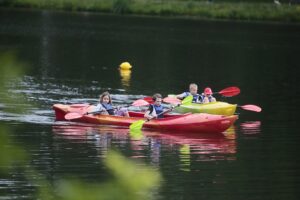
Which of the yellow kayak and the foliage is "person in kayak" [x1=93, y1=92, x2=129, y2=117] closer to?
the yellow kayak

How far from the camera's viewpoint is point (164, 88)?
2770 cm

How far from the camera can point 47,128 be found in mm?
17859

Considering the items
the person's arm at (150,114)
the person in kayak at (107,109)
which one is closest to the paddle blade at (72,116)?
the person in kayak at (107,109)

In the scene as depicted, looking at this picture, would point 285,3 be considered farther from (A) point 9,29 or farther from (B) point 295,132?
(B) point 295,132

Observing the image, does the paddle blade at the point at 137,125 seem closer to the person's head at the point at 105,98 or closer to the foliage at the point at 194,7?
the person's head at the point at 105,98

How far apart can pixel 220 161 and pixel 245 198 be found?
3.21 meters

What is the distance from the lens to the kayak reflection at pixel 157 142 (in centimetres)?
1481

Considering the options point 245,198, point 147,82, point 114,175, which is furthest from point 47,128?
point 114,175

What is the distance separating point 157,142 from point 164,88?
11146 millimetres

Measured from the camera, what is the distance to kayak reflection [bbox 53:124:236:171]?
48.6 feet

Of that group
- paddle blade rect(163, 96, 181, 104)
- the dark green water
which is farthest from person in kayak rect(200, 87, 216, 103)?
the dark green water

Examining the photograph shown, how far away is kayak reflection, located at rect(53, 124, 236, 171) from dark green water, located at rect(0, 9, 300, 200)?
0.09ft

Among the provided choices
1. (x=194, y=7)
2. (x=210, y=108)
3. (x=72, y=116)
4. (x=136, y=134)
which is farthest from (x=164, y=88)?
(x=194, y=7)

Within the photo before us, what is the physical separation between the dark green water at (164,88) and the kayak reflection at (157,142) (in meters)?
0.03
